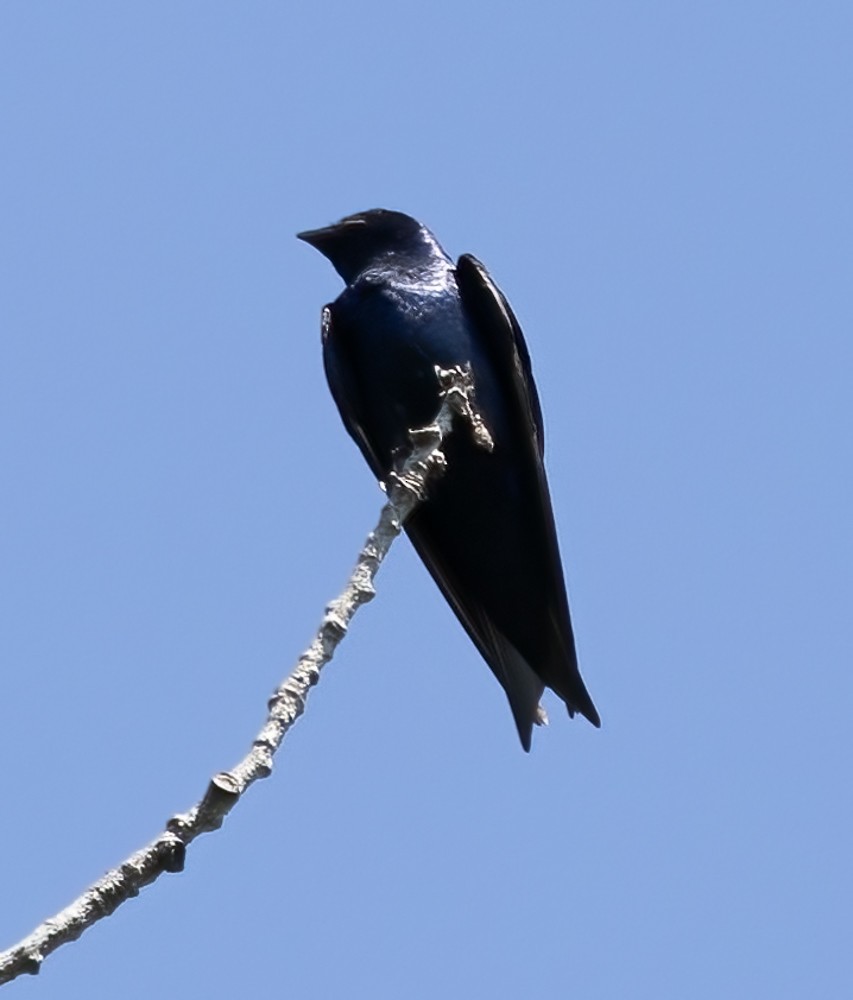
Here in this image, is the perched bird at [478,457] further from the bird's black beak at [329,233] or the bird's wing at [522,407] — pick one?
the bird's black beak at [329,233]

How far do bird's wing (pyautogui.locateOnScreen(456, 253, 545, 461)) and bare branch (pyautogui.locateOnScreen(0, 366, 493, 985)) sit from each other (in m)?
2.49

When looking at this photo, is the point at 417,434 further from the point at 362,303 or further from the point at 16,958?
the point at 16,958

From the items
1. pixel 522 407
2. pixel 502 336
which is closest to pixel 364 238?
pixel 502 336

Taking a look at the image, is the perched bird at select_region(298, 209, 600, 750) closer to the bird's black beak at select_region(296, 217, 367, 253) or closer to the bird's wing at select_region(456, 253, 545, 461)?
the bird's wing at select_region(456, 253, 545, 461)

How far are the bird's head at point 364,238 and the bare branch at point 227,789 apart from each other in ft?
12.0

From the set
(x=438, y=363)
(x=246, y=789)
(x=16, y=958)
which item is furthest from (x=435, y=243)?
(x=16, y=958)

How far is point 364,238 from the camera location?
962cm

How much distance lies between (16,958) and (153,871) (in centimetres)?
47

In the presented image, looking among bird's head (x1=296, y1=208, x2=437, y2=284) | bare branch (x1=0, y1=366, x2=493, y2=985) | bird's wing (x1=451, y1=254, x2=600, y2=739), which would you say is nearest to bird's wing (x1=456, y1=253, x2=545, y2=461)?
bird's wing (x1=451, y1=254, x2=600, y2=739)

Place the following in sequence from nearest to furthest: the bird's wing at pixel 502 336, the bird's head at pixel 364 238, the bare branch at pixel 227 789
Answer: the bare branch at pixel 227 789
the bird's wing at pixel 502 336
the bird's head at pixel 364 238

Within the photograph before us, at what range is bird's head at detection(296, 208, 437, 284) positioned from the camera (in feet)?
30.9

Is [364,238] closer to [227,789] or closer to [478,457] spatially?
[478,457]

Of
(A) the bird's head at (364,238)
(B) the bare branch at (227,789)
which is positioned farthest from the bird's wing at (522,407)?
(B) the bare branch at (227,789)

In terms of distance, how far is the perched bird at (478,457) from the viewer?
814 cm
